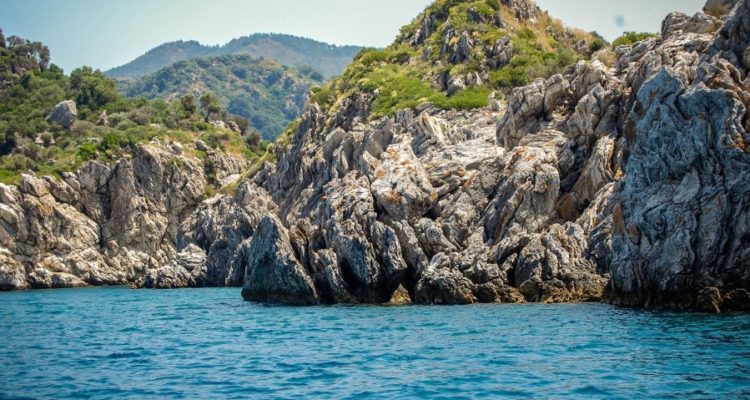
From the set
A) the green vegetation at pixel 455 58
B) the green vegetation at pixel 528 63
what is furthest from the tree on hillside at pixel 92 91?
the green vegetation at pixel 528 63

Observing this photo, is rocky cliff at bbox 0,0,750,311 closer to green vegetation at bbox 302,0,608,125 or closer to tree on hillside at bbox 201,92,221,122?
green vegetation at bbox 302,0,608,125

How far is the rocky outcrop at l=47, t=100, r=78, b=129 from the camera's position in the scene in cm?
12112

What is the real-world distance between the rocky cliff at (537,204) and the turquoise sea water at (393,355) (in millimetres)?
3066

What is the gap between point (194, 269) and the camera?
3214 inches

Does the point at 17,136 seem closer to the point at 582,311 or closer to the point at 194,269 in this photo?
the point at 194,269

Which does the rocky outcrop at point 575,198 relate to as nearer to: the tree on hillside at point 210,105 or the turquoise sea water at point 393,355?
the turquoise sea water at point 393,355

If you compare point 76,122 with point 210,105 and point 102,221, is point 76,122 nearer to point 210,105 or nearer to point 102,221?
point 210,105

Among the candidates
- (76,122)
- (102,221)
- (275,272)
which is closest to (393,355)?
(275,272)

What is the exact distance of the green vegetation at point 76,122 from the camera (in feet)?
345

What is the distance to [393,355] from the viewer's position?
95.6 feet

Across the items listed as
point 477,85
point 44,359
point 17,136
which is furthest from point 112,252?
point 44,359

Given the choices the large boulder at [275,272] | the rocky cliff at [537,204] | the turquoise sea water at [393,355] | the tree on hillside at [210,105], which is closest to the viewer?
the turquoise sea water at [393,355]

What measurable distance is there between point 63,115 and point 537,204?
92.6 meters

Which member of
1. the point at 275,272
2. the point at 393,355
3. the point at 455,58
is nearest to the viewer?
the point at 393,355
